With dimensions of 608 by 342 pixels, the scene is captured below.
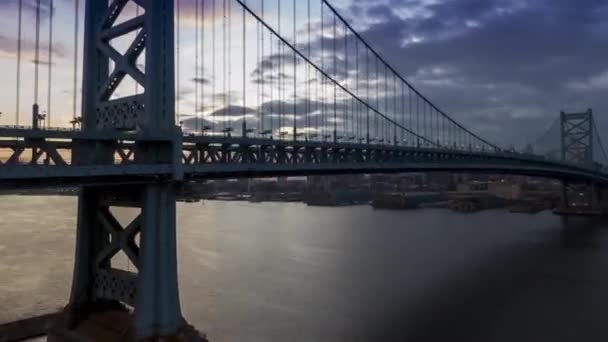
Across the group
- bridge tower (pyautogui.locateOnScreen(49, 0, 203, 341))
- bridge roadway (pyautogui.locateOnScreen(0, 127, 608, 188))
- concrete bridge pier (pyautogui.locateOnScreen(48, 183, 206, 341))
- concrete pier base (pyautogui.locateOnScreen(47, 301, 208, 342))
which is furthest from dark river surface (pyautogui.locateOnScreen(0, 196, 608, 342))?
bridge roadway (pyautogui.locateOnScreen(0, 127, 608, 188))

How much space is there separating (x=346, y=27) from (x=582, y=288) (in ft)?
61.1

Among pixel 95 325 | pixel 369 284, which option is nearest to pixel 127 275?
pixel 95 325

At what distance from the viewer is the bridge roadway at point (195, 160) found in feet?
25.6

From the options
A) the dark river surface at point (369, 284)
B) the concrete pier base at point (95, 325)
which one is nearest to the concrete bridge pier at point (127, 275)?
the concrete pier base at point (95, 325)

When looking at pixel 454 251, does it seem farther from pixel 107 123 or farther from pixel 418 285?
pixel 107 123

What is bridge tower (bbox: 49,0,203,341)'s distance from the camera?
9.87m

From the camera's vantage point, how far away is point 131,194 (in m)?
10.7

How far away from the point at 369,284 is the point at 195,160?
11479 mm

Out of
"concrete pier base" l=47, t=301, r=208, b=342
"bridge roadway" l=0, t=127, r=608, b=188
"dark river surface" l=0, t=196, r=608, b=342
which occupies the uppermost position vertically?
"bridge roadway" l=0, t=127, r=608, b=188

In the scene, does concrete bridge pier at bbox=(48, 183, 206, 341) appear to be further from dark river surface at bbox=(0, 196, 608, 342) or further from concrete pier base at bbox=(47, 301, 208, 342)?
dark river surface at bbox=(0, 196, 608, 342)

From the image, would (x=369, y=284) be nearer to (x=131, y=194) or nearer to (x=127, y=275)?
(x=127, y=275)

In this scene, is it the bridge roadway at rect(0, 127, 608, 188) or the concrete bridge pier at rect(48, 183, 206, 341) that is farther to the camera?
the concrete bridge pier at rect(48, 183, 206, 341)

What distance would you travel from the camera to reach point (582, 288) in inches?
779

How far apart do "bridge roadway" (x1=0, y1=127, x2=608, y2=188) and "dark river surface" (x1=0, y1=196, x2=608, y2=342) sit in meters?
5.04
